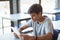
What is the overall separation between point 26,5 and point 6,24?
3.16 feet

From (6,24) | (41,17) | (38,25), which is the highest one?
(41,17)

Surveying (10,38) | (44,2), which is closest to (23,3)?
(44,2)

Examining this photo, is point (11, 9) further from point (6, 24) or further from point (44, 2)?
point (44, 2)

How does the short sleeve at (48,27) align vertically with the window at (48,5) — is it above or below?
below

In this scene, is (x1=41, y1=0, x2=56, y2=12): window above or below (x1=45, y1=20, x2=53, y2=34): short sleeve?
above

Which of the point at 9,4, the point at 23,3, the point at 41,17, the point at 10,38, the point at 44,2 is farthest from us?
the point at 44,2

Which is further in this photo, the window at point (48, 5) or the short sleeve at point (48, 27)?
the window at point (48, 5)

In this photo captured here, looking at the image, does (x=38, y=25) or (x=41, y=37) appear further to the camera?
(x=38, y=25)

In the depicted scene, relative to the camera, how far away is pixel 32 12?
5.62ft

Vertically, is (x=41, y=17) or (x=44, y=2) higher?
(x=44, y=2)

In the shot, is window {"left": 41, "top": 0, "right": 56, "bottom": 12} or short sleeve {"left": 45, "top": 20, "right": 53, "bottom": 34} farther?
window {"left": 41, "top": 0, "right": 56, "bottom": 12}

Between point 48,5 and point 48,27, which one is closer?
point 48,27

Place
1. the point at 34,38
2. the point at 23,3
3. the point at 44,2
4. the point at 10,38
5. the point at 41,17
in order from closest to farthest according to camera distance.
Answer: 1. the point at 34,38
2. the point at 41,17
3. the point at 10,38
4. the point at 23,3
5. the point at 44,2

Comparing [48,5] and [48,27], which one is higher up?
[48,5]
